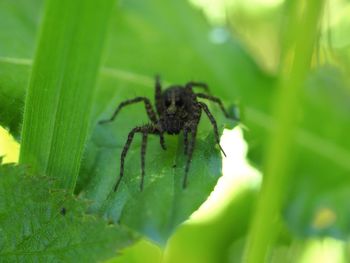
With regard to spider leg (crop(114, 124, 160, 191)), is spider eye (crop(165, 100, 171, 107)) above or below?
above

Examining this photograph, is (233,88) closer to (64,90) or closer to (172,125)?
(172,125)

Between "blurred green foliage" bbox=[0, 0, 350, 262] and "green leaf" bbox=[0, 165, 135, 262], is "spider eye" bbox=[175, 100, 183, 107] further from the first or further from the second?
"green leaf" bbox=[0, 165, 135, 262]

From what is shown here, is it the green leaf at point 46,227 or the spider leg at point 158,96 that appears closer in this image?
the green leaf at point 46,227

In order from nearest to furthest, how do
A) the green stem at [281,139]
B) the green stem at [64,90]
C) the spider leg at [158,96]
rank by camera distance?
the green stem at [64,90] → the green stem at [281,139] → the spider leg at [158,96]

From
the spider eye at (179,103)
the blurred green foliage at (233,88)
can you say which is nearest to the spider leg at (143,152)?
the blurred green foliage at (233,88)

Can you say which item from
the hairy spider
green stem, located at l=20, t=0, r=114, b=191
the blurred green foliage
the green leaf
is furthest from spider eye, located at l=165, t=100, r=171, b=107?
the green leaf

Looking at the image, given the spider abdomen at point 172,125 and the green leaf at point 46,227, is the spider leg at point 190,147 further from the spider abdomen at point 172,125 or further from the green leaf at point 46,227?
the green leaf at point 46,227

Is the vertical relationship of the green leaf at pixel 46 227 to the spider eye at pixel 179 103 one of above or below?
below
